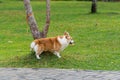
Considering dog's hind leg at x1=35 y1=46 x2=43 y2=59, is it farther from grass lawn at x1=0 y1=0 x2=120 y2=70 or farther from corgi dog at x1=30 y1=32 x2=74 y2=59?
grass lawn at x1=0 y1=0 x2=120 y2=70

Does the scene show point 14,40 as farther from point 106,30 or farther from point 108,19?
point 108,19

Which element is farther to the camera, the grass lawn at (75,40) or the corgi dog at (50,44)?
the grass lawn at (75,40)

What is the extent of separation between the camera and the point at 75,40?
16906 mm

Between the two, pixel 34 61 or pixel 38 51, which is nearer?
pixel 38 51

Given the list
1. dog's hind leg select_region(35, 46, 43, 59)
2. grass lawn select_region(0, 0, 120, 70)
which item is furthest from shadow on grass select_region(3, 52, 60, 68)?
dog's hind leg select_region(35, 46, 43, 59)

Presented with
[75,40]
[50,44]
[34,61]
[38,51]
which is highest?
[50,44]

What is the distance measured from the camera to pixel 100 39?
16.9m

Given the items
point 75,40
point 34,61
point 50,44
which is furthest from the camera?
point 75,40

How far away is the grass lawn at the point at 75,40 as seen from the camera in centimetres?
1196

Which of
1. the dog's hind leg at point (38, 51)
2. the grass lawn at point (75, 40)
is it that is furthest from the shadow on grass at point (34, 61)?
the dog's hind leg at point (38, 51)

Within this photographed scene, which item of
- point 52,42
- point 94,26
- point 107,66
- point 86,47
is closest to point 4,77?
point 52,42

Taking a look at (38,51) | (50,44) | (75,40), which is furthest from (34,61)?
(75,40)

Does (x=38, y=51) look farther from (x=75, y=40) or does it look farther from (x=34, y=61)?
(x=75, y=40)

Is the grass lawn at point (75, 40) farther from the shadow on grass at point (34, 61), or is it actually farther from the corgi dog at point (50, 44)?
the corgi dog at point (50, 44)
